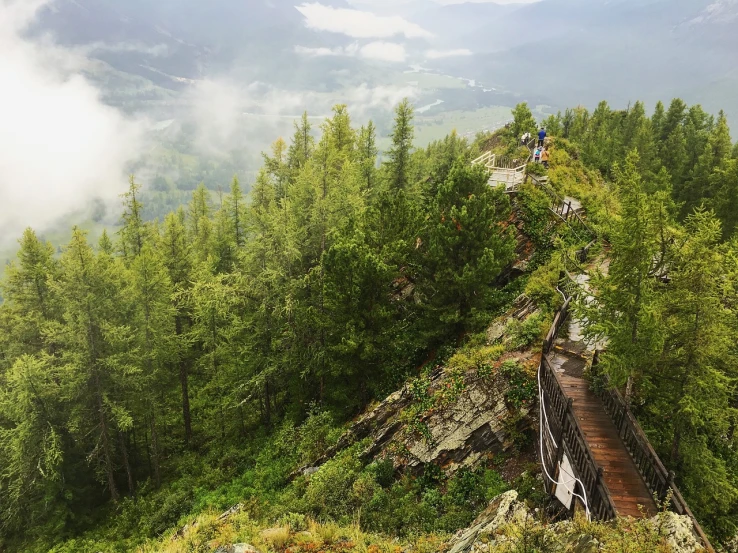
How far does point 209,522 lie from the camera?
42.3 ft

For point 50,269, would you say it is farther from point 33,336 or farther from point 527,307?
point 527,307

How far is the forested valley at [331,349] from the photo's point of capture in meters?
11.5

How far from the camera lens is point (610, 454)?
1099cm

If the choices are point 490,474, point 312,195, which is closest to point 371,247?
point 312,195

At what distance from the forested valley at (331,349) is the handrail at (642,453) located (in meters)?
0.71

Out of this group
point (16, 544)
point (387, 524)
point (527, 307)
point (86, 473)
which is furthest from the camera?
point (86, 473)

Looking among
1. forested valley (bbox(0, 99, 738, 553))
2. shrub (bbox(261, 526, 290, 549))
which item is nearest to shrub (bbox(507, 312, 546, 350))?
forested valley (bbox(0, 99, 738, 553))

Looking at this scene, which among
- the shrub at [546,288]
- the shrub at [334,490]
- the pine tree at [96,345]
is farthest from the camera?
the pine tree at [96,345]

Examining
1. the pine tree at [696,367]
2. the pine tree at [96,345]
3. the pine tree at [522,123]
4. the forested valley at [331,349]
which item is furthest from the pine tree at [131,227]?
the pine tree at [696,367]

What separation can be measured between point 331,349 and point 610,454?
11926 mm

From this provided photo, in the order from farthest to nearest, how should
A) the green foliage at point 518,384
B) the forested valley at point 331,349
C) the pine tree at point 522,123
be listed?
1. the pine tree at point 522,123
2. the green foliage at point 518,384
3. the forested valley at point 331,349

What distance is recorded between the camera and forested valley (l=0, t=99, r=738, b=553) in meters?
11.5

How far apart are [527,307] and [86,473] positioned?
25417mm

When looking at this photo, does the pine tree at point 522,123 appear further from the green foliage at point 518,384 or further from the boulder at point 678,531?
the boulder at point 678,531
